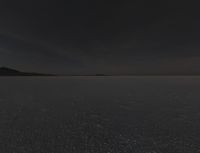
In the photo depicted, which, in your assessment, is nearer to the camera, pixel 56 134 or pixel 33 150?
pixel 33 150

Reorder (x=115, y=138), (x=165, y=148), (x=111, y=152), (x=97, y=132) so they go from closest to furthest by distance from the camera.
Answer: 1. (x=111, y=152)
2. (x=165, y=148)
3. (x=115, y=138)
4. (x=97, y=132)

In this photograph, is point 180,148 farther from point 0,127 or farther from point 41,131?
point 0,127

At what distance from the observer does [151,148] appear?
6.58 meters

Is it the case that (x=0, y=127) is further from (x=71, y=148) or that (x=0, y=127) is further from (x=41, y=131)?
(x=71, y=148)

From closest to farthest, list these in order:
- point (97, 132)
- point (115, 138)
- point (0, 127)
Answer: point (115, 138), point (97, 132), point (0, 127)

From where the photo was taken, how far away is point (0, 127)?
8875 millimetres

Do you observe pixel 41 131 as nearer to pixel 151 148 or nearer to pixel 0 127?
pixel 0 127

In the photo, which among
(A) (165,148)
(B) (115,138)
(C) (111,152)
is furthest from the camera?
(B) (115,138)

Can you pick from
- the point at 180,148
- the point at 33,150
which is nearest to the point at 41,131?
the point at 33,150

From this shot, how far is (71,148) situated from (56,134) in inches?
81.1

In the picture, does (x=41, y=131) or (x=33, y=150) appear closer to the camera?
(x=33, y=150)

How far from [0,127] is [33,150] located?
4.52 meters

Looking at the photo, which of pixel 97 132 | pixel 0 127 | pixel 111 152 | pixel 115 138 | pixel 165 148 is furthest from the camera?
pixel 0 127

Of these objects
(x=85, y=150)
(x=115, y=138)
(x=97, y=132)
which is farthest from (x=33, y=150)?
(x=115, y=138)
